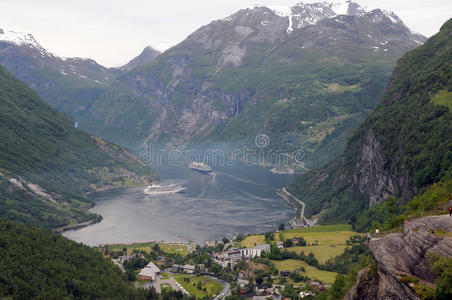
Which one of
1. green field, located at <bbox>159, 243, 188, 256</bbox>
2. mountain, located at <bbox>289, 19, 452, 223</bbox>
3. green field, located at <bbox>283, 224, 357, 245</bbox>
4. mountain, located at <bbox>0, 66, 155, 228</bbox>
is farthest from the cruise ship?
green field, located at <bbox>283, 224, 357, 245</bbox>

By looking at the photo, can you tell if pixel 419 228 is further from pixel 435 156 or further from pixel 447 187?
pixel 435 156

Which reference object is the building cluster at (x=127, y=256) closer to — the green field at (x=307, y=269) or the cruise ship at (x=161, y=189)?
the green field at (x=307, y=269)

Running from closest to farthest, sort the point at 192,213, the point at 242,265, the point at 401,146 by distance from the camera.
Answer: the point at 242,265
the point at 401,146
the point at 192,213

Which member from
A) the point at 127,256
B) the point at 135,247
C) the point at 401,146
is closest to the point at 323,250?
the point at 401,146

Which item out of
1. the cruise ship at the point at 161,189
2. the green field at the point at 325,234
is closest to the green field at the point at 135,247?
the green field at the point at 325,234

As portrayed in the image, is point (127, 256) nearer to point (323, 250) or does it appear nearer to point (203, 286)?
point (203, 286)

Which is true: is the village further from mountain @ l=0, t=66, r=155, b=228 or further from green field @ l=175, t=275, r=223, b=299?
mountain @ l=0, t=66, r=155, b=228
